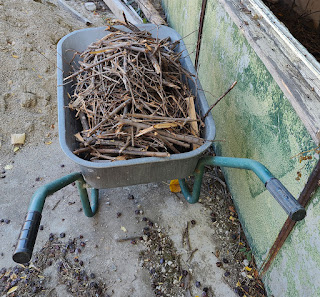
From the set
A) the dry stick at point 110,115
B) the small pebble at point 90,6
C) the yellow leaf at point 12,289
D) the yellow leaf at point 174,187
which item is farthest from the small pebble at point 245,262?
the small pebble at point 90,6

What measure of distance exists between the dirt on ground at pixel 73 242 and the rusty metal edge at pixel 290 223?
0.24 meters

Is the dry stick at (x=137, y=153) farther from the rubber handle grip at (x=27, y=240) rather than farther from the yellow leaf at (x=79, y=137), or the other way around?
the rubber handle grip at (x=27, y=240)

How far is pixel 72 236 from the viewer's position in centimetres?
242

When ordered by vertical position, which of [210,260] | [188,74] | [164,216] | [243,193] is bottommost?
[164,216]

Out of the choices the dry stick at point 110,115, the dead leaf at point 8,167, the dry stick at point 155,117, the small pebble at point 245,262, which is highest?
the dry stick at point 155,117

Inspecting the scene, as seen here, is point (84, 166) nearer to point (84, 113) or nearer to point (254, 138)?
point (84, 113)

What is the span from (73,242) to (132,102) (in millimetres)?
1239

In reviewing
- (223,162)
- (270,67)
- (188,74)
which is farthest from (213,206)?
(270,67)

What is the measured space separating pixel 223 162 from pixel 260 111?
1.66 ft

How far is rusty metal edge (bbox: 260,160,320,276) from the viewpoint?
4.81ft

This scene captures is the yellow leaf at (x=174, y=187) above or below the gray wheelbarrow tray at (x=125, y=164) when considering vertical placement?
below

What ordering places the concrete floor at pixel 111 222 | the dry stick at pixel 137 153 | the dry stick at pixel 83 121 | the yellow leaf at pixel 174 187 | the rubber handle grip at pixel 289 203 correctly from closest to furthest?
the rubber handle grip at pixel 289 203 → the dry stick at pixel 137 153 → the dry stick at pixel 83 121 → the concrete floor at pixel 111 222 → the yellow leaf at pixel 174 187

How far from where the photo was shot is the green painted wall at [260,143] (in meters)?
1.62

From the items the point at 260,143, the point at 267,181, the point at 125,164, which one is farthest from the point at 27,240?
the point at 260,143
